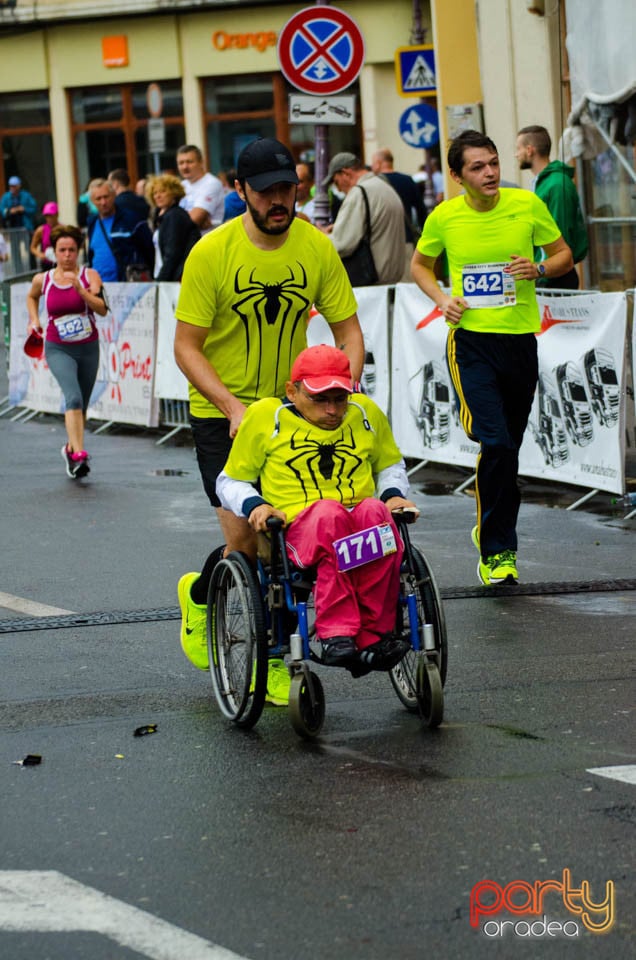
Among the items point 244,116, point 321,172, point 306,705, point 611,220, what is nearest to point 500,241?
point 306,705

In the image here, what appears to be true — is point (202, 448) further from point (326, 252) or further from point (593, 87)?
point (593, 87)

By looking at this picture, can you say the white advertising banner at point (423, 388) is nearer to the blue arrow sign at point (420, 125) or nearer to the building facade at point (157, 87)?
the blue arrow sign at point (420, 125)

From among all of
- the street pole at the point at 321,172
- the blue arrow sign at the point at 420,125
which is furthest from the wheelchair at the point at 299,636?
the blue arrow sign at the point at 420,125

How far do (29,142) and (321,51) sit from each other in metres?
26.6

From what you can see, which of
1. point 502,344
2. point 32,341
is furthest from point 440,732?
point 32,341

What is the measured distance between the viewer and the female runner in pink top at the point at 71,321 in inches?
563

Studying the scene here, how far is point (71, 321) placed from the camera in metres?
14.4

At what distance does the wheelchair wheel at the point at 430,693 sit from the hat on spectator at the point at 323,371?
954mm

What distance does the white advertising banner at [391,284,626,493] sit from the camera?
11.2 metres

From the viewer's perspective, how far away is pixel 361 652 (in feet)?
20.0

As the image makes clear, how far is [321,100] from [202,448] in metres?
9.24

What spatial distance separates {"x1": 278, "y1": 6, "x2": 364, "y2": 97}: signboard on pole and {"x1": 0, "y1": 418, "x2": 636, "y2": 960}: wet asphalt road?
7323 mm

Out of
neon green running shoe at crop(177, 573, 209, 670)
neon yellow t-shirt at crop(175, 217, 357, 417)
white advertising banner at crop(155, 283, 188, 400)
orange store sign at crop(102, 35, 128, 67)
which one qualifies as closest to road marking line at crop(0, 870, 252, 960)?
neon green running shoe at crop(177, 573, 209, 670)

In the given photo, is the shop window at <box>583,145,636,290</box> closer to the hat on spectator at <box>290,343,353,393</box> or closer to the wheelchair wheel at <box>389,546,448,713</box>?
the hat on spectator at <box>290,343,353,393</box>
